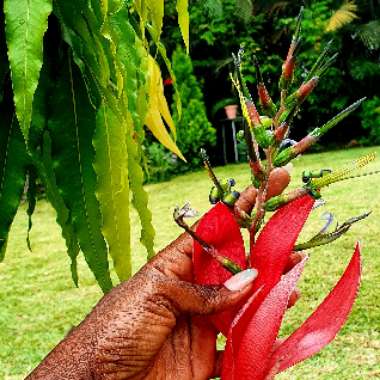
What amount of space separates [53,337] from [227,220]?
3.21 metres

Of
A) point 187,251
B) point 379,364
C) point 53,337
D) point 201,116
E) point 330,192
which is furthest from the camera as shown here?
point 201,116

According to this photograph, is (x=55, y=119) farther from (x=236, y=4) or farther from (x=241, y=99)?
(x=236, y=4)

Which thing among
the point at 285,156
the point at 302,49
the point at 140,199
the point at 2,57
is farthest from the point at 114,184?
the point at 302,49

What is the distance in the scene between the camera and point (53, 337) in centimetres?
371

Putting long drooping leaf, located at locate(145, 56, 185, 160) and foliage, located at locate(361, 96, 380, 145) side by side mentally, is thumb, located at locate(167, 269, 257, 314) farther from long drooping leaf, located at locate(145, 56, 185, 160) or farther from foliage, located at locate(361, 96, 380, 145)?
foliage, located at locate(361, 96, 380, 145)

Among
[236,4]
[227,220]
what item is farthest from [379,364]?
[236,4]

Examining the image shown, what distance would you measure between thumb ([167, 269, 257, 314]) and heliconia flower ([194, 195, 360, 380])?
0.01 meters

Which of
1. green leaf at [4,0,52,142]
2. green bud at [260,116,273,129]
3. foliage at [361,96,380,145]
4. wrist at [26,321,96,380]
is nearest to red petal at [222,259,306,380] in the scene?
green bud at [260,116,273,129]

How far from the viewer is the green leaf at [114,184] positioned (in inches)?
38.7

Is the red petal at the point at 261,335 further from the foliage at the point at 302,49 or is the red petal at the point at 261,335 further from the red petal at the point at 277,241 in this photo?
the foliage at the point at 302,49

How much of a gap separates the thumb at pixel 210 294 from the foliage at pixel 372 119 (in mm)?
11360

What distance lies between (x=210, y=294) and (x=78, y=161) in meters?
0.37

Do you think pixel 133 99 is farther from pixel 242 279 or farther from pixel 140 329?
pixel 242 279

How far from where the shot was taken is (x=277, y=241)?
0.60 m
